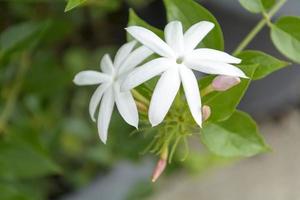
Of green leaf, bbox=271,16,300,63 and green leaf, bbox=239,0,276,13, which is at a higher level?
green leaf, bbox=239,0,276,13

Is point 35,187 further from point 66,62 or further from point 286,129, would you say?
point 286,129

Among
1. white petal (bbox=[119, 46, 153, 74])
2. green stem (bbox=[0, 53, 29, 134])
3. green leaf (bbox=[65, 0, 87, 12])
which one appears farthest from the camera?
green stem (bbox=[0, 53, 29, 134])

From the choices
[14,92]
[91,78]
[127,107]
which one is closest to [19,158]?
[14,92]

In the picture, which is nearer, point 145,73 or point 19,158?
point 145,73

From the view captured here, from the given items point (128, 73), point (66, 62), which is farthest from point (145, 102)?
point (66, 62)

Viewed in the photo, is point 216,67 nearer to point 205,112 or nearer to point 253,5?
point 205,112

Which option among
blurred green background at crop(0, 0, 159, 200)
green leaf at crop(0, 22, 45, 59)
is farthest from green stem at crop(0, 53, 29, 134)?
green leaf at crop(0, 22, 45, 59)

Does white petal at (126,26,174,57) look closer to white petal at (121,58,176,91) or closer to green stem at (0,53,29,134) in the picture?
white petal at (121,58,176,91)

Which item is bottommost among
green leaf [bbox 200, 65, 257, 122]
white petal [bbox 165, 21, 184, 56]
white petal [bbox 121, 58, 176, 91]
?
green leaf [bbox 200, 65, 257, 122]
